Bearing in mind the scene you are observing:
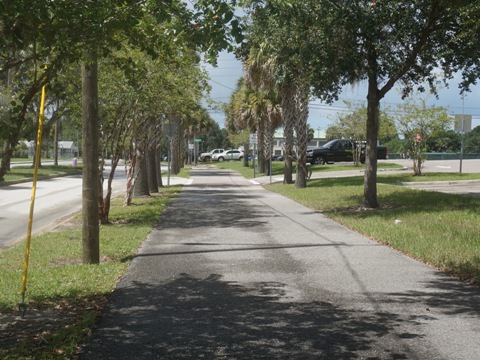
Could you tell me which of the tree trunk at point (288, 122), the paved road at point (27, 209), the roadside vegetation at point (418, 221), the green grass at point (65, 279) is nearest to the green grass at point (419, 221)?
the roadside vegetation at point (418, 221)

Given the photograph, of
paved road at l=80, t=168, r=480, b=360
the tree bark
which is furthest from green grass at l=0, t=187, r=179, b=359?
the tree bark

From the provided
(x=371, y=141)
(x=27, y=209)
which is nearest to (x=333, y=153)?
(x=371, y=141)

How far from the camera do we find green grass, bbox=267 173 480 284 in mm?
8141

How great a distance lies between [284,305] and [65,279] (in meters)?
3.14

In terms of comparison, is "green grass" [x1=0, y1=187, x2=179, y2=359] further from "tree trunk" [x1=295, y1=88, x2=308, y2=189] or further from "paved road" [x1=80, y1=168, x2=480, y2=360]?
"tree trunk" [x1=295, y1=88, x2=308, y2=189]

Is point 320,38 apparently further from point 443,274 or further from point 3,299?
point 3,299

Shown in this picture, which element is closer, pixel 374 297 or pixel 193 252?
pixel 374 297

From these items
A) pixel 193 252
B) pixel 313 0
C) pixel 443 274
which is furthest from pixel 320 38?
pixel 443 274

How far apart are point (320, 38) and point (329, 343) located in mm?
9927

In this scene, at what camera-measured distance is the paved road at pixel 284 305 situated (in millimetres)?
4617

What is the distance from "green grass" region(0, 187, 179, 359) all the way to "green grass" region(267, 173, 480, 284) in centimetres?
456

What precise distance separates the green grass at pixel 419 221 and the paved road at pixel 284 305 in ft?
1.29

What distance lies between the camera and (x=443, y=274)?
7.36m

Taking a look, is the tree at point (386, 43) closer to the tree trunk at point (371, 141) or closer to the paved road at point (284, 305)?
the tree trunk at point (371, 141)
